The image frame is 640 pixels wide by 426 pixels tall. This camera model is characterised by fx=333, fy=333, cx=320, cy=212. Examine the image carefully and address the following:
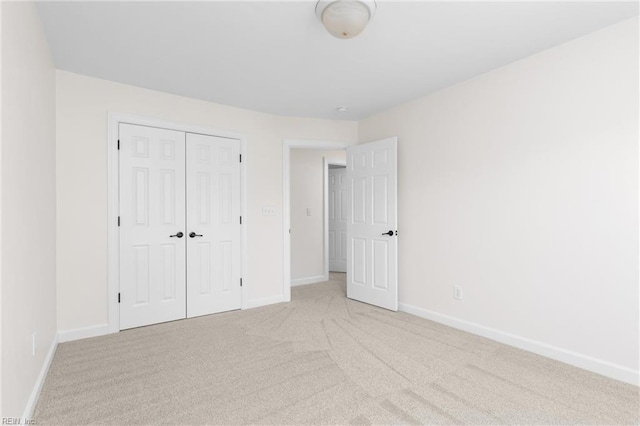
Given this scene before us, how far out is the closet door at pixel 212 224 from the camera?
12.1 feet

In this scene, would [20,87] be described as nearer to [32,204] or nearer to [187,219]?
[32,204]

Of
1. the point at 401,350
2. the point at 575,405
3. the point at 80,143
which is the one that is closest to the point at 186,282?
the point at 80,143

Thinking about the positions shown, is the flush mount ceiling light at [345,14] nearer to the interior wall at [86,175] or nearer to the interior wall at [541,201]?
the interior wall at [541,201]

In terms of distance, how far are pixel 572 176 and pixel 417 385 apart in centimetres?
192

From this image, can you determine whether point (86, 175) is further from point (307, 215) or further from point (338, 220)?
point (338, 220)

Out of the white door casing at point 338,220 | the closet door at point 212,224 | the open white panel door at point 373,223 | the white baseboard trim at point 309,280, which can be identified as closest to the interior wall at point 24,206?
the closet door at point 212,224

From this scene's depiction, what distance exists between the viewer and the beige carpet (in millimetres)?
1879

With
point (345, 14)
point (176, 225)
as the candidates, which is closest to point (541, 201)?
point (345, 14)

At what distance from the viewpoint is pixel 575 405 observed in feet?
6.48

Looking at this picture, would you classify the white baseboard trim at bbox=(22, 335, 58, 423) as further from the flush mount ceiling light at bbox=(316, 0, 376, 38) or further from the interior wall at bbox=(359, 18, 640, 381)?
the interior wall at bbox=(359, 18, 640, 381)

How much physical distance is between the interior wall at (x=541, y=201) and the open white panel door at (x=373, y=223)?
1.05ft

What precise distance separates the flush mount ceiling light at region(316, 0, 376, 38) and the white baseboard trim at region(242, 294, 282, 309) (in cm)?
313

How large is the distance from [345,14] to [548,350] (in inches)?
114

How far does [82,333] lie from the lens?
3.03 meters
